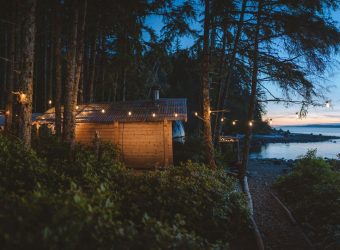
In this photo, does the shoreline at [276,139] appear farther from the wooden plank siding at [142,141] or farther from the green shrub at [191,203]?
the green shrub at [191,203]

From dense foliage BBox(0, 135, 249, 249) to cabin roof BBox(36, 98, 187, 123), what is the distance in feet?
18.2

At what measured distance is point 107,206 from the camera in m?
4.48

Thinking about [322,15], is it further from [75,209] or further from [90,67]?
[90,67]

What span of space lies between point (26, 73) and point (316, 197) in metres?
10.8

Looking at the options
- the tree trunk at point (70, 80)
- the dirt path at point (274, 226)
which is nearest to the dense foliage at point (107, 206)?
the dirt path at point (274, 226)

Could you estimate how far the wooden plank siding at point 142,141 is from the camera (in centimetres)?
1612

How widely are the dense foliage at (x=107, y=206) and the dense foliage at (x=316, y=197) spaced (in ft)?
8.75

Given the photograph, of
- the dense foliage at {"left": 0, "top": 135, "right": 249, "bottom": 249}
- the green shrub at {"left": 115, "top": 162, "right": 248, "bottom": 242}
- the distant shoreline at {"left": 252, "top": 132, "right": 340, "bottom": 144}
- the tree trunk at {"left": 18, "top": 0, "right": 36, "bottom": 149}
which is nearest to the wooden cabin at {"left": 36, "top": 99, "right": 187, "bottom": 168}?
the dense foliage at {"left": 0, "top": 135, "right": 249, "bottom": 249}

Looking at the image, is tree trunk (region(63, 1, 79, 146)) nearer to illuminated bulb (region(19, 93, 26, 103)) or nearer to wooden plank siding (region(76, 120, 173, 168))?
illuminated bulb (region(19, 93, 26, 103))

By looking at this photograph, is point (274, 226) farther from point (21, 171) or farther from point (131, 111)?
point (131, 111)

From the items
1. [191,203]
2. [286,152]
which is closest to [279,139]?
[286,152]

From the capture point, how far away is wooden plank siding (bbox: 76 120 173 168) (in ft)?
52.9

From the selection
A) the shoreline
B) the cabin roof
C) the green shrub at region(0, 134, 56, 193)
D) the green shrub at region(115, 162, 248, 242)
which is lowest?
the shoreline

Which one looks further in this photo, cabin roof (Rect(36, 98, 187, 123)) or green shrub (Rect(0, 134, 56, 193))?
cabin roof (Rect(36, 98, 187, 123))
